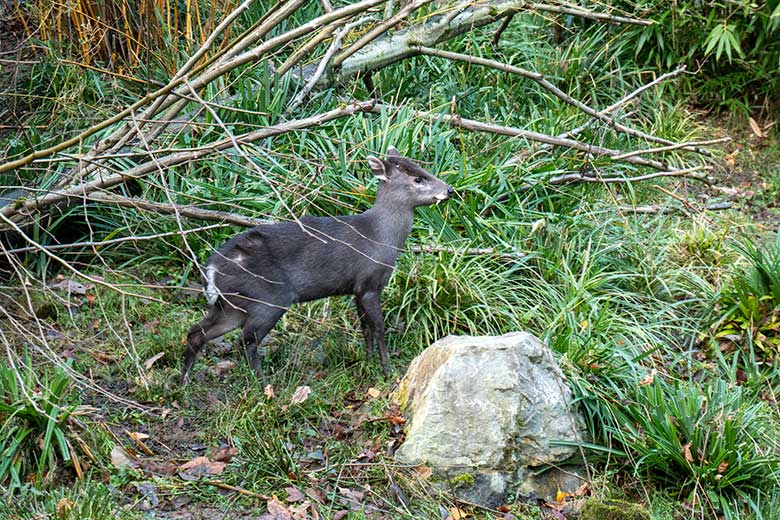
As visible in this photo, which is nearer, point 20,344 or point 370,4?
point 370,4

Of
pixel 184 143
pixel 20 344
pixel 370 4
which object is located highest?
pixel 370 4

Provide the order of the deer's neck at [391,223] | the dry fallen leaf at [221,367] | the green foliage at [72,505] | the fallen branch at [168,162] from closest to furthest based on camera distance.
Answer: the green foliage at [72,505] < the fallen branch at [168,162] < the dry fallen leaf at [221,367] < the deer's neck at [391,223]

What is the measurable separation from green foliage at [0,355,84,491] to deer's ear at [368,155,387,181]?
235 centimetres

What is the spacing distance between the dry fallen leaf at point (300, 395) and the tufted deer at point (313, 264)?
0.28m

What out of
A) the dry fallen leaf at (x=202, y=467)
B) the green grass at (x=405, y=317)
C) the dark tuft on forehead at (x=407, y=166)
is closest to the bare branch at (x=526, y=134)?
the green grass at (x=405, y=317)

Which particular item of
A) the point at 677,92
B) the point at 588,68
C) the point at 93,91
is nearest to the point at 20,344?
the point at 93,91

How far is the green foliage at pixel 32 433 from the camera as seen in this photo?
4.68m

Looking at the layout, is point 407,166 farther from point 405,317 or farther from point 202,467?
point 202,467

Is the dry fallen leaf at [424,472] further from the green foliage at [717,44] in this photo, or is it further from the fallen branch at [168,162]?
the green foliage at [717,44]

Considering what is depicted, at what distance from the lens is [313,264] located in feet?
19.5

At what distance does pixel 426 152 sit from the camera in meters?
7.72

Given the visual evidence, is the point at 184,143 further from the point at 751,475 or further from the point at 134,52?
the point at 751,475

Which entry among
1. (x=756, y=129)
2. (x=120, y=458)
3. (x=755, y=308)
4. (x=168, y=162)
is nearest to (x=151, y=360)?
(x=120, y=458)

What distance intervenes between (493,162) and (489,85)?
145 centimetres
